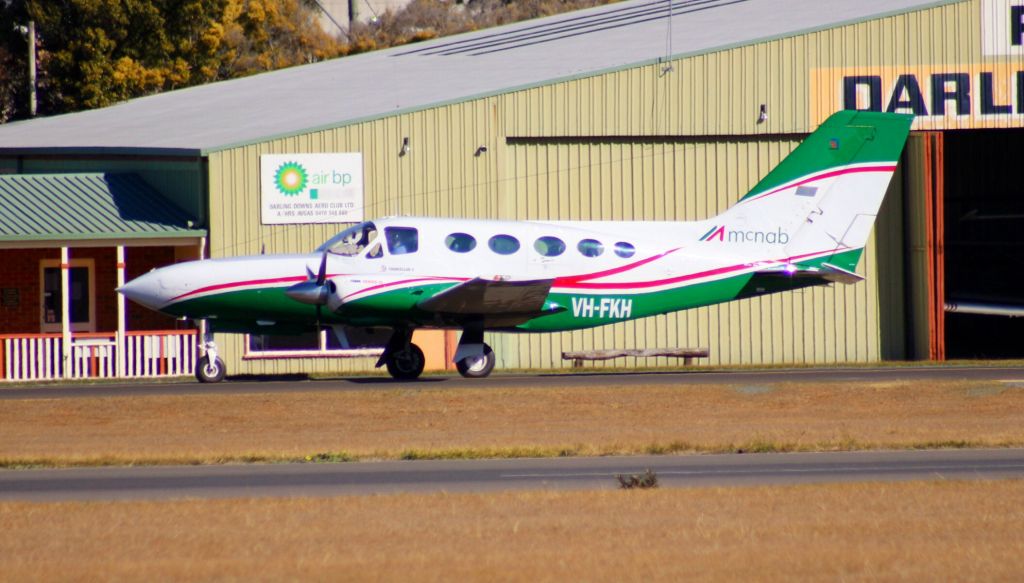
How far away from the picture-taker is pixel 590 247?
25.5 meters

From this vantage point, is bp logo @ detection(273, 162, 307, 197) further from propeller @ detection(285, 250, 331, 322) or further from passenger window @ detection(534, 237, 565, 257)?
passenger window @ detection(534, 237, 565, 257)

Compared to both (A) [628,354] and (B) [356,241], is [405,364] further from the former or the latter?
(A) [628,354]

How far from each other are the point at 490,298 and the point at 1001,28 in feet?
53.3

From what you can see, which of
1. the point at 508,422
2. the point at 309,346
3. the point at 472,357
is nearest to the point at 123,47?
the point at 309,346

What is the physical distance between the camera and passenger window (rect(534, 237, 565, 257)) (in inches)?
990

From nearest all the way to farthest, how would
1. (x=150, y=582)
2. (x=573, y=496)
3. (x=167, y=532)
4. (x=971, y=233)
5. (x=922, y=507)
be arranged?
1. (x=150, y=582)
2. (x=167, y=532)
3. (x=922, y=507)
4. (x=573, y=496)
5. (x=971, y=233)

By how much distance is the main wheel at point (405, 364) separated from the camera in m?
25.9

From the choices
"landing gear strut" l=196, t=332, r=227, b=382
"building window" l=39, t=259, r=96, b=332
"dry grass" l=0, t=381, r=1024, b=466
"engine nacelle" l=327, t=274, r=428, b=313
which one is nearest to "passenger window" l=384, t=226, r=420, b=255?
"engine nacelle" l=327, t=274, r=428, b=313

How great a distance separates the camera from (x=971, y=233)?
1660 inches

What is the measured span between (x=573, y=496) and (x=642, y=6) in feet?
111

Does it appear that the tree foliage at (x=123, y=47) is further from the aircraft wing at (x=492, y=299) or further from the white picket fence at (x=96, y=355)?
the aircraft wing at (x=492, y=299)

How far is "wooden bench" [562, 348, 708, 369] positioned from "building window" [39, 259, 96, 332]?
1168cm

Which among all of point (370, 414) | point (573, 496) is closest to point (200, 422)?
point (370, 414)

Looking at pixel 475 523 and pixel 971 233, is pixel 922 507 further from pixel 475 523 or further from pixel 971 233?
pixel 971 233
